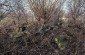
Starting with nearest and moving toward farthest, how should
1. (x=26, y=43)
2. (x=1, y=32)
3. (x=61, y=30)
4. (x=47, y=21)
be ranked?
1. (x=26, y=43)
2. (x=1, y=32)
3. (x=61, y=30)
4. (x=47, y=21)

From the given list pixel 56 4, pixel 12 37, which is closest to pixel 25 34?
pixel 12 37

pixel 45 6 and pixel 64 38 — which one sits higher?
pixel 45 6

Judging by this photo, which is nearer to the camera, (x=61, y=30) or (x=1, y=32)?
(x=1, y=32)

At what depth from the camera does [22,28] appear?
8.60 metres

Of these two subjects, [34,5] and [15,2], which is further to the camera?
[34,5]

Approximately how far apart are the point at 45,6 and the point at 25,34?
8.94ft

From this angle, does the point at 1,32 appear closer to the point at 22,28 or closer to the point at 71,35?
the point at 22,28

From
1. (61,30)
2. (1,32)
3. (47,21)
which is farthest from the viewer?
(47,21)

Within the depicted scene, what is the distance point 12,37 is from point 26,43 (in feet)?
2.68

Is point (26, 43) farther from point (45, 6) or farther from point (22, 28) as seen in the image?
point (45, 6)

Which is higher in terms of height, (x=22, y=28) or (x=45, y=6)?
(x=45, y=6)

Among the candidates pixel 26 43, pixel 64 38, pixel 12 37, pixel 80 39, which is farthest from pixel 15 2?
pixel 80 39

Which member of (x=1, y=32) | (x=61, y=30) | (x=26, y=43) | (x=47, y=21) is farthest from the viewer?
(x=47, y=21)

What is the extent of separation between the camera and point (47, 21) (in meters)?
9.61
